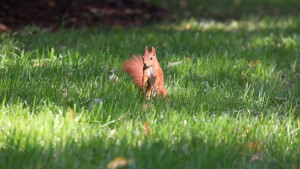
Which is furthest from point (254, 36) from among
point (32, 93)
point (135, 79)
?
point (32, 93)

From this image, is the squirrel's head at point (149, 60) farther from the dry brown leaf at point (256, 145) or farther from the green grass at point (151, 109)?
the dry brown leaf at point (256, 145)

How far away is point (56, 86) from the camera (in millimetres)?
4117

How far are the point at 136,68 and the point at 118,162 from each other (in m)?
1.55

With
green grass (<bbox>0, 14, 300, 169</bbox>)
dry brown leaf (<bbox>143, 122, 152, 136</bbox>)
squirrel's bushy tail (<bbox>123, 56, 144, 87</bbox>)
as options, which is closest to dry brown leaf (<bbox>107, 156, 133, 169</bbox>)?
green grass (<bbox>0, 14, 300, 169</bbox>)

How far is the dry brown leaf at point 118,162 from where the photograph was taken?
2.71 meters

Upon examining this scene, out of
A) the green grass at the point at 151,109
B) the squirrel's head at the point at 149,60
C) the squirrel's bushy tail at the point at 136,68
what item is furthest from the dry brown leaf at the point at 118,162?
the squirrel's bushy tail at the point at 136,68

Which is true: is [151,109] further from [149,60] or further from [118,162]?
[118,162]

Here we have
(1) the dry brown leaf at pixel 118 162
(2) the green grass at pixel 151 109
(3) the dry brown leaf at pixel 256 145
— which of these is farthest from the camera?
(3) the dry brown leaf at pixel 256 145

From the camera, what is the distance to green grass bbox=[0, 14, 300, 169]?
296cm

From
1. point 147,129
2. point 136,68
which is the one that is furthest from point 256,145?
point 136,68

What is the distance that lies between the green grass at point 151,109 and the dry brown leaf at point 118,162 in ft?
0.15

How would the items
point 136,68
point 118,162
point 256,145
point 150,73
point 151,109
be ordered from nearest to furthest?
point 118,162 → point 256,145 → point 151,109 → point 150,73 → point 136,68

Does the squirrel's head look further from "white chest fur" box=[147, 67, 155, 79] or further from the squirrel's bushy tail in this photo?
the squirrel's bushy tail

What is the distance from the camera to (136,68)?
13.6ft
